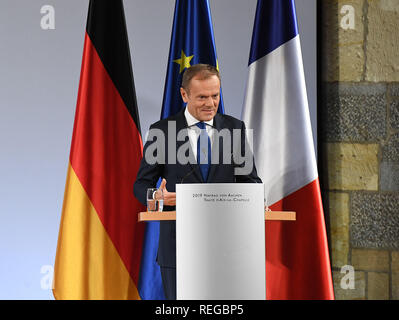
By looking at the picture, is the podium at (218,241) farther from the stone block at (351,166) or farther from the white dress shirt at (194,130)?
the stone block at (351,166)

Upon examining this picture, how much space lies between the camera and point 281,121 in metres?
3.03

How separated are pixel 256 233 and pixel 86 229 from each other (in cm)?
142

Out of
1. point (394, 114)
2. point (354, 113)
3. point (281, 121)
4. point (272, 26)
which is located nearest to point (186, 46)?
point (272, 26)

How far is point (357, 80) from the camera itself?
341 centimetres

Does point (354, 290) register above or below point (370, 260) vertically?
below

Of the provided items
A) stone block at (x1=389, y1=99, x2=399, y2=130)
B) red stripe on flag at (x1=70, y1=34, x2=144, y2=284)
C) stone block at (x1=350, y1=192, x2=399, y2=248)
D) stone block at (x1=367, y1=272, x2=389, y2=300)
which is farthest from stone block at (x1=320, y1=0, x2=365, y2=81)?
red stripe on flag at (x1=70, y1=34, x2=144, y2=284)

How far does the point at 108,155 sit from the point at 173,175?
742 millimetres

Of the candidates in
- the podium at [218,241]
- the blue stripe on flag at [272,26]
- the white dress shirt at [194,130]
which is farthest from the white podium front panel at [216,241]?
the blue stripe on flag at [272,26]

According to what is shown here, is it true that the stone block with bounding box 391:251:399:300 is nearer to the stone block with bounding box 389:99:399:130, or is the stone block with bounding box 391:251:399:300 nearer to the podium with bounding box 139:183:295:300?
the stone block with bounding box 389:99:399:130

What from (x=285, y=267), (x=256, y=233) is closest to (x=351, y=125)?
(x=285, y=267)

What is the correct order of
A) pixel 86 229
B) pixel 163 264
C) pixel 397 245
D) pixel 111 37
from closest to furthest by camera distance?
pixel 163 264 < pixel 86 229 < pixel 111 37 < pixel 397 245

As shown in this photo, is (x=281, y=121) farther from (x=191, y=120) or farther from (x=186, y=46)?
(x=191, y=120)

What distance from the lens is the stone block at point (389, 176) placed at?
3334 millimetres

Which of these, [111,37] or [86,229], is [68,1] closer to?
[111,37]
